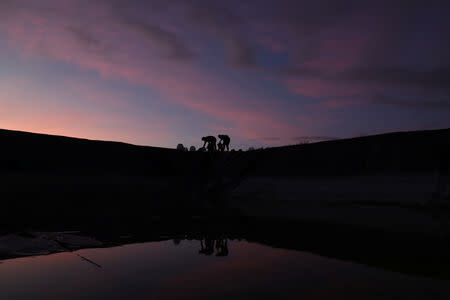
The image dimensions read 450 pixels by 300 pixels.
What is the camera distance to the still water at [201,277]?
603 centimetres

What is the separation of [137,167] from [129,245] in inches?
767

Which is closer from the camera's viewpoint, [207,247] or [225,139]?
[207,247]

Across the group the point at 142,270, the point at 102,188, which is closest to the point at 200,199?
the point at 102,188

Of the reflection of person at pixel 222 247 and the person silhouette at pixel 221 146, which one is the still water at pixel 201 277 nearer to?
the reflection of person at pixel 222 247

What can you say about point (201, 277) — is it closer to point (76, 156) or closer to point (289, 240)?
point (289, 240)

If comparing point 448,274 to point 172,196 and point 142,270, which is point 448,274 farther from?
point 172,196

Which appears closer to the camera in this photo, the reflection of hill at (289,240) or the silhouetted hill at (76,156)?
the reflection of hill at (289,240)

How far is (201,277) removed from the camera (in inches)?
280

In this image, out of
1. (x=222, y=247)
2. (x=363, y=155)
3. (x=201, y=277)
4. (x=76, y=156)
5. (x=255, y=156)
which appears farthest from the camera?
(x=255, y=156)

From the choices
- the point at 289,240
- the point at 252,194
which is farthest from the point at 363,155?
the point at 289,240

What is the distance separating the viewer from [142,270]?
300 inches

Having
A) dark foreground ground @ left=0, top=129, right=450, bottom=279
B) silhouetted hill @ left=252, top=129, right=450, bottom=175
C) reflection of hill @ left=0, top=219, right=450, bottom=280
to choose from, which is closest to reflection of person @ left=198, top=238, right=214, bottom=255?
reflection of hill @ left=0, top=219, right=450, bottom=280

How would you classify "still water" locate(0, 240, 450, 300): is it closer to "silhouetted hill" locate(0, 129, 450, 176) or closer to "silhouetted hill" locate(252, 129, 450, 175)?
"silhouetted hill" locate(252, 129, 450, 175)

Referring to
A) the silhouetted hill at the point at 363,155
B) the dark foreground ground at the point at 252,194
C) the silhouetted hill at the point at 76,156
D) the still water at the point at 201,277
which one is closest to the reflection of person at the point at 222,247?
the still water at the point at 201,277
